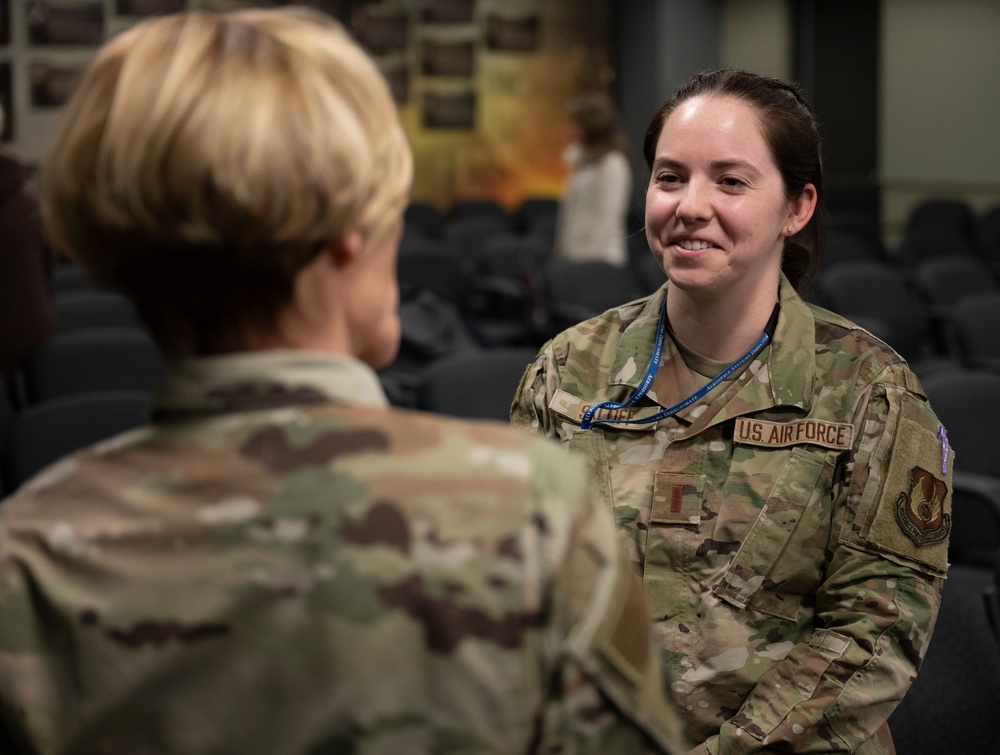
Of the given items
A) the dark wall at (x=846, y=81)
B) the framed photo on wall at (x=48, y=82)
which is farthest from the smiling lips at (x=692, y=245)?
the dark wall at (x=846, y=81)

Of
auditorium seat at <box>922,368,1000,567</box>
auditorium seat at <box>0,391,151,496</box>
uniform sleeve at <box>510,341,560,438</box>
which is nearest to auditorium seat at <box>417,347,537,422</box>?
auditorium seat at <box>0,391,151,496</box>

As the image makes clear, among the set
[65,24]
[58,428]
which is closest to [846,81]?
[65,24]

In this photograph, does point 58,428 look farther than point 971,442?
No

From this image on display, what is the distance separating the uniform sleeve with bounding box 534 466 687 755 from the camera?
74 centimetres

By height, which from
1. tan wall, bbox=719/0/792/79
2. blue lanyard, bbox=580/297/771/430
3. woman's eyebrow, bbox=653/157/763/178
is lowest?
blue lanyard, bbox=580/297/771/430

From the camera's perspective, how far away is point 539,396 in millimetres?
1607

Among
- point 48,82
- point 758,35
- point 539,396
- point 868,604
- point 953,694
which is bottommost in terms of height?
point 953,694

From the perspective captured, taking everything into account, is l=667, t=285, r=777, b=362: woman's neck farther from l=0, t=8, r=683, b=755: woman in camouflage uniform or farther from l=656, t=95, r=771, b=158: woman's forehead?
l=0, t=8, r=683, b=755: woman in camouflage uniform

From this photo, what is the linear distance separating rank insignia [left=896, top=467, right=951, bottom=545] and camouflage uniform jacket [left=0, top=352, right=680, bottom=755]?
741mm

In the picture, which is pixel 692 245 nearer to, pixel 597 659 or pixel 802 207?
pixel 802 207

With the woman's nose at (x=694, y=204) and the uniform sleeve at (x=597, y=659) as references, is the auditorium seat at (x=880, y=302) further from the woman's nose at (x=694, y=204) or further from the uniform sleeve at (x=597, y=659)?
the uniform sleeve at (x=597, y=659)

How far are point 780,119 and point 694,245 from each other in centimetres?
20

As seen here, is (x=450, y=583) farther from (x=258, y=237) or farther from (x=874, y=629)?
(x=874, y=629)

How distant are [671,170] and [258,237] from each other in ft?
2.97
